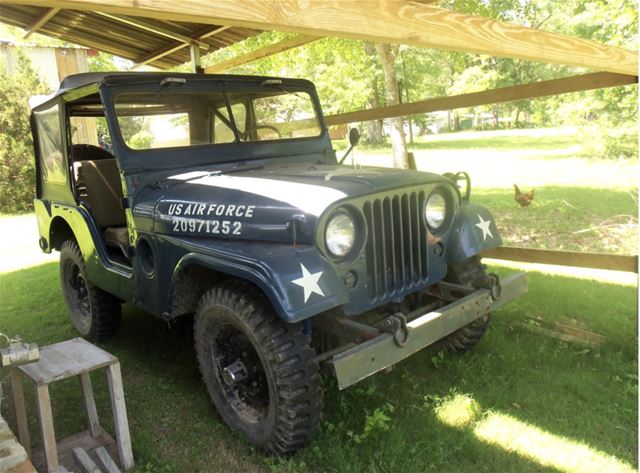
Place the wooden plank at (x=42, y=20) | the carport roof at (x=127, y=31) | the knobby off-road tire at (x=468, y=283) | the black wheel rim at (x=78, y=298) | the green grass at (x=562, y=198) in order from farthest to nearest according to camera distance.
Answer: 1. the green grass at (x=562, y=198)
2. the carport roof at (x=127, y=31)
3. the wooden plank at (x=42, y=20)
4. the black wheel rim at (x=78, y=298)
5. the knobby off-road tire at (x=468, y=283)

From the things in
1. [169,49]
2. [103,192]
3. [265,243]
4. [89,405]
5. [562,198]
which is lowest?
[562,198]

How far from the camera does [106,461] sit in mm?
2523

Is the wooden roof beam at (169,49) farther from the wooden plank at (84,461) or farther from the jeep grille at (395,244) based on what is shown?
the wooden plank at (84,461)

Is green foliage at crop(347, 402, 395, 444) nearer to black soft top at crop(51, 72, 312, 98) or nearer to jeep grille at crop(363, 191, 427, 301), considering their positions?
jeep grille at crop(363, 191, 427, 301)

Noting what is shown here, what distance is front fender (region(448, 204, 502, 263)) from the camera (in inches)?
116

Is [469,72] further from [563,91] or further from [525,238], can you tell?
[563,91]

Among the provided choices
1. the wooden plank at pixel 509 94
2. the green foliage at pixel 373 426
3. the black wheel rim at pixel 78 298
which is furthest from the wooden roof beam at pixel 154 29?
the green foliage at pixel 373 426

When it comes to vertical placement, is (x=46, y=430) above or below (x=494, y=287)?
below

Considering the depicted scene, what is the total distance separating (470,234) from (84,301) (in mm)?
3269

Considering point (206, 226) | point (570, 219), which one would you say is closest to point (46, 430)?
point (206, 226)

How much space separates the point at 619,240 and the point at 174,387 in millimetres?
5381

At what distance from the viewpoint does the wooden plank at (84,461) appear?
8.17 ft

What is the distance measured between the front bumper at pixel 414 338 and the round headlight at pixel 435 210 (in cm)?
44

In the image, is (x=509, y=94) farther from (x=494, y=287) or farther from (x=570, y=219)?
(x=570, y=219)
